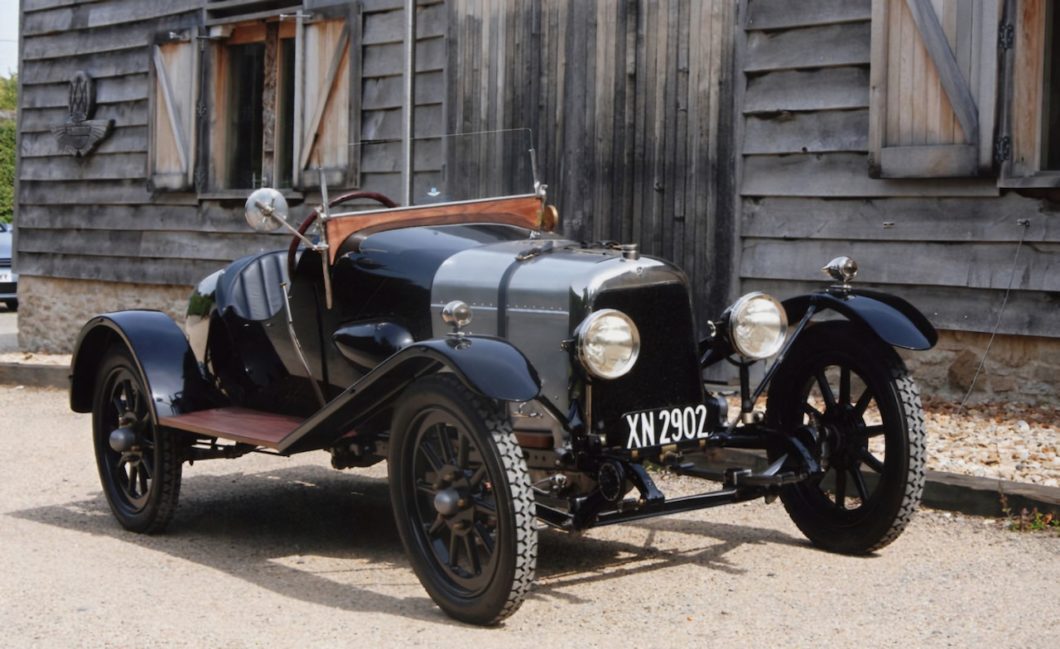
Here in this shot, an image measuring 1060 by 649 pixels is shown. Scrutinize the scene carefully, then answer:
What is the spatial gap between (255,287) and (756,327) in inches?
86.4

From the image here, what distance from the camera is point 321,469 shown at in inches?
277

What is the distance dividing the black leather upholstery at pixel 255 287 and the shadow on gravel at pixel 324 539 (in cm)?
90

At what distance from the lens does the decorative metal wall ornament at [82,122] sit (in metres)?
13.2

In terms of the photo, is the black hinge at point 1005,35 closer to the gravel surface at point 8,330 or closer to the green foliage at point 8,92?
the gravel surface at point 8,330

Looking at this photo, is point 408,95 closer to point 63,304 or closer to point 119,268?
point 119,268

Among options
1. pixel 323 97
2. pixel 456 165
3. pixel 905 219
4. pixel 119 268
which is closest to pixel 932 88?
pixel 905 219

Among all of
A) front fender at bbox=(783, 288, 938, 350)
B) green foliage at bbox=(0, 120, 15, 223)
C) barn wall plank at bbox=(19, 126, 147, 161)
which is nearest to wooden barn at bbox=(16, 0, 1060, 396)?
barn wall plank at bbox=(19, 126, 147, 161)

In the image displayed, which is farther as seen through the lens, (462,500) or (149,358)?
(149,358)

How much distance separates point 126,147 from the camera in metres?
12.9

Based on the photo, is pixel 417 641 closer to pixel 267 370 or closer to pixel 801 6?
pixel 267 370

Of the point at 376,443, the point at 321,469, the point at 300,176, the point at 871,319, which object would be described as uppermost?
the point at 300,176

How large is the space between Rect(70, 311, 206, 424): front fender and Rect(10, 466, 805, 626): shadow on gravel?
532 mm

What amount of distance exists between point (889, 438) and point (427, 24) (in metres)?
6.34

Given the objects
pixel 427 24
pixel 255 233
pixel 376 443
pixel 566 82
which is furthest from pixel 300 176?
pixel 376 443
